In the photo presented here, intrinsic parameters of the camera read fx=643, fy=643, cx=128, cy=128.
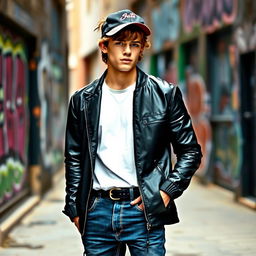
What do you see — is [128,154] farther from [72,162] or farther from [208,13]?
[208,13]

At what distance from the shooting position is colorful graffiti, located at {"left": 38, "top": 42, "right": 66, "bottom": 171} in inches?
439

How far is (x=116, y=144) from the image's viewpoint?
3.33 m

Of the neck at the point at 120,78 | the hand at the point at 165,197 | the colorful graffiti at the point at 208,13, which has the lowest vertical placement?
the hand at the point at 165,197

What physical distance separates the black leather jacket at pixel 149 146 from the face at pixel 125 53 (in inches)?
4.5

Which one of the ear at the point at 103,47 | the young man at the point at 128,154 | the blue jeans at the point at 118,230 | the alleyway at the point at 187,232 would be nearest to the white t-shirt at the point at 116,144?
the young man at the point at 128,154

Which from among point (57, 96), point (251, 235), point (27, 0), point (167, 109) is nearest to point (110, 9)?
point (57, 96)

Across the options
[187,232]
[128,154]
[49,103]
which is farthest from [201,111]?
[128,154]

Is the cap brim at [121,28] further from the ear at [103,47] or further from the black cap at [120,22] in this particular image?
the ear at [103,47]

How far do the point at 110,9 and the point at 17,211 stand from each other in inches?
658

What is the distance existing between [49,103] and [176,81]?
443 cm

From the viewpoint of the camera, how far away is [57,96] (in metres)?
15.1

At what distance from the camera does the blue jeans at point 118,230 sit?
130 inches

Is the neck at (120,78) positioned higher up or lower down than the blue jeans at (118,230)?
higher up

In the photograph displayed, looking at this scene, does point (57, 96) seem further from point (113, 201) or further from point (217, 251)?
point (113, 201)
